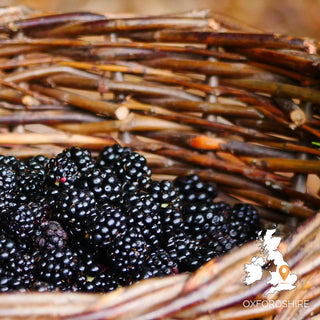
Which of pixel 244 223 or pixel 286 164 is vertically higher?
pixel 286 164

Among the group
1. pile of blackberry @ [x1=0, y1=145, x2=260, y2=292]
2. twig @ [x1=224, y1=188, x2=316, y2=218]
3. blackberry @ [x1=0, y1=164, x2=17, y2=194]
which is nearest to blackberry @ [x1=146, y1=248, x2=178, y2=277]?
pile of blackberry @ [x1=0, y1=145, x2=260, y2=292]

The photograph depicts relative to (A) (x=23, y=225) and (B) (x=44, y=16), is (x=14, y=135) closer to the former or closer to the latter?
(B) (x=44, y=16)

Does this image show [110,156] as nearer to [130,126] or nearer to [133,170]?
[133,170]

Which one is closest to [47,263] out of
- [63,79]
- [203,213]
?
[203,213]

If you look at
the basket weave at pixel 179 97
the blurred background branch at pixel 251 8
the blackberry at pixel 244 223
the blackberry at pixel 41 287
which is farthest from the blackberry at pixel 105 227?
the blurred background branch at pixel 251 8

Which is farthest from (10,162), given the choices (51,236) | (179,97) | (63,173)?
(179,97)

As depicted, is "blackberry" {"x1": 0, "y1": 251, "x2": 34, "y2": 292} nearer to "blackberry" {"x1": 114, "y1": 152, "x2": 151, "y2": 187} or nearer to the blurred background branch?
"blackberry" {"x1": 114, "y1": 152, "x2": 151, "y2": 187}
